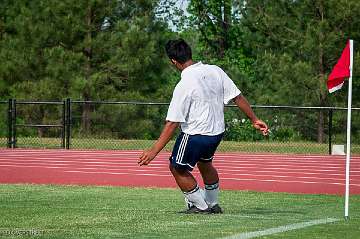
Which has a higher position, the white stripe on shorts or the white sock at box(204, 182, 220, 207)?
the white stripe on shorts

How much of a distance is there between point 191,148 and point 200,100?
51 centimetres

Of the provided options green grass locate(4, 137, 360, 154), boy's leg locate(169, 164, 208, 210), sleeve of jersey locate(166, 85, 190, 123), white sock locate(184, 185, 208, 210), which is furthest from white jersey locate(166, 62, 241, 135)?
green grass locate(4, 137, 360, 154)

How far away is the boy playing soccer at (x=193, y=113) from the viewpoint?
1137 cm

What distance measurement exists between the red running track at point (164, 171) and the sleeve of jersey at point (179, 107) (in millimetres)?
6478

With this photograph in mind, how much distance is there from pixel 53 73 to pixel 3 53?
2583 millimetres

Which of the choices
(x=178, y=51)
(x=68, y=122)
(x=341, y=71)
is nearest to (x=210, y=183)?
(x=178, y=51)

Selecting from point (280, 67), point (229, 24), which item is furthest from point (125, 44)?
point (229, 24)

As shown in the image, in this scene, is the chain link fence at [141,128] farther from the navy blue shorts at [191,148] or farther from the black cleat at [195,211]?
the navy blue shorts at [191,148]

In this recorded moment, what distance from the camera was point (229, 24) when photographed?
60.7 meters

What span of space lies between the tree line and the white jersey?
28053 mm

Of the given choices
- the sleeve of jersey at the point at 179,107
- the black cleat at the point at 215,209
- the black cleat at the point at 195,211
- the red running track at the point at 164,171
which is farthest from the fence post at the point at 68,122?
the sleeve of jersey at the point at 179,107

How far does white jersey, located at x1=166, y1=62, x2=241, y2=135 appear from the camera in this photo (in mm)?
11383

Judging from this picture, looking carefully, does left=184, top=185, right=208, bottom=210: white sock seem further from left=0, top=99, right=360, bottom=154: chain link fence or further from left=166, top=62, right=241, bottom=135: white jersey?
left=0, top=99, right=360, bottom=154: chain link fence

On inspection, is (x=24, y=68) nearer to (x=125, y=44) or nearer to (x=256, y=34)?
(x=125, y=44)
